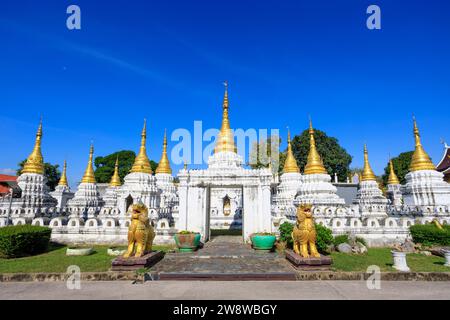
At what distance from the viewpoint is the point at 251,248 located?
12758mm

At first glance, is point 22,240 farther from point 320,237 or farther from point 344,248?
point 344,248

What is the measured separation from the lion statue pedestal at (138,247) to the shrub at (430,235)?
43.9ft

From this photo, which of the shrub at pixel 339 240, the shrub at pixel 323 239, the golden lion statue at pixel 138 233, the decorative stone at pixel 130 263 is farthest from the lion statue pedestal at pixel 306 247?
the golden lion statue at pixel 138 233

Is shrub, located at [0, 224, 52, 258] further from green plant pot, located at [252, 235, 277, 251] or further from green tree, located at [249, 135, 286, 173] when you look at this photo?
green tree, located at [249, 135, 286, 173]

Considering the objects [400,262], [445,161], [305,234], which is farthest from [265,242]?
[445,161]

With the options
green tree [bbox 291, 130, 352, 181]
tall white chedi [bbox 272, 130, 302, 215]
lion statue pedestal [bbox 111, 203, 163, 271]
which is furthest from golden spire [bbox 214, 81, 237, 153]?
green tree [bbox 291, 130, 352, 181]

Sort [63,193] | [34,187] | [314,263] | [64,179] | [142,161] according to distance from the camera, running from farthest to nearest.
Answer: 1. [64,179]
2. [63,193]
3. [142,161]
4. [34,187]
5. [314,263]

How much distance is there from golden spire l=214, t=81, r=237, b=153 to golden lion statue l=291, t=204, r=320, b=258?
722 inches

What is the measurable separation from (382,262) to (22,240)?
15.5 metres

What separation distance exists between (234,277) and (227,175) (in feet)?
22.5

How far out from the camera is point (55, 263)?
10039mm

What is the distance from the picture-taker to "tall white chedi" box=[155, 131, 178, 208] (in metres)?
29.9
